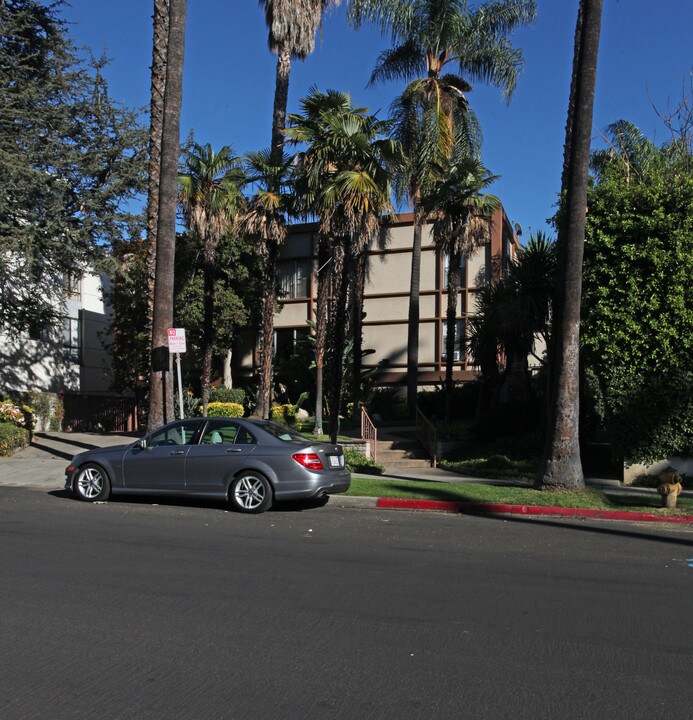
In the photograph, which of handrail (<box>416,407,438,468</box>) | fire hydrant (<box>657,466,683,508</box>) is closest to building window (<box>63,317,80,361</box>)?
handrail (<box>416,407,438,468</box>)

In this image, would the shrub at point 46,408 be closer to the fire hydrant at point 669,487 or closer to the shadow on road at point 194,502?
the shadow on road at point 194,502

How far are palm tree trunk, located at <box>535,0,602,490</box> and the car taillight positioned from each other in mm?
4486

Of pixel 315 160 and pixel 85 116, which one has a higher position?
pixel 85 116

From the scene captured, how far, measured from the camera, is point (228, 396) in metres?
30.0

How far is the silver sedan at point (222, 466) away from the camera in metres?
11.8

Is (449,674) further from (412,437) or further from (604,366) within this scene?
(412,437)

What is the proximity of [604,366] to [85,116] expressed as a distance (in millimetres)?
14820

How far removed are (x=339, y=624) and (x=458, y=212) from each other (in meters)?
19.4

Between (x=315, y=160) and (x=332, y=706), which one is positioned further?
(x=315, y=160)

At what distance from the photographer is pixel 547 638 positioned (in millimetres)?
5688

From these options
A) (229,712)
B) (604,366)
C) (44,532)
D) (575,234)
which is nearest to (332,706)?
(229,712)

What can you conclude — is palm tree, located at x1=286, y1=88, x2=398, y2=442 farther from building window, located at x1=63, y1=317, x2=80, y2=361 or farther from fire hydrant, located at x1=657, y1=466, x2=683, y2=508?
building window, located at x1=63, y1=317, x2=80, y2=361

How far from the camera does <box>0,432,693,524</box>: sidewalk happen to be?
40.5 feet

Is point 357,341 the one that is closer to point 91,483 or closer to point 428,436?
point 428,436
